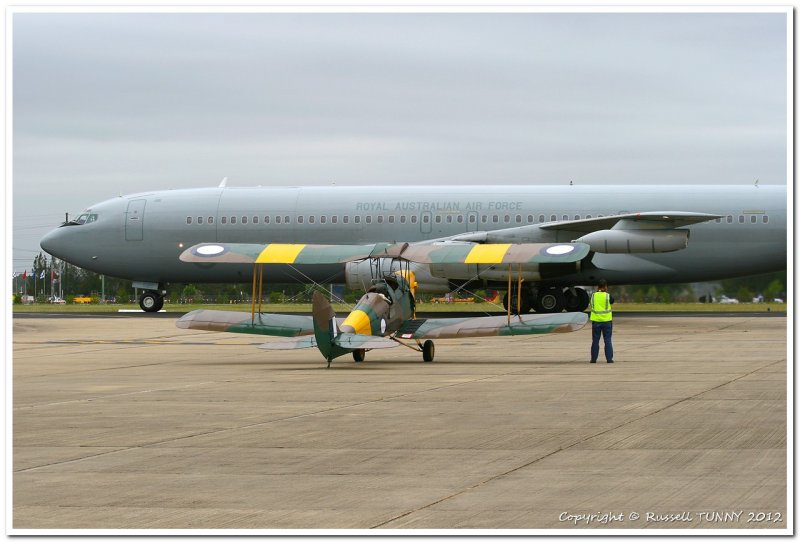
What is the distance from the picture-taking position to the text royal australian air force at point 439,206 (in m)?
42.8

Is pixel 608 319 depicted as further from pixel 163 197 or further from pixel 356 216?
pixel 163 197

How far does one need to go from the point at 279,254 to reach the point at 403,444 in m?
12.8

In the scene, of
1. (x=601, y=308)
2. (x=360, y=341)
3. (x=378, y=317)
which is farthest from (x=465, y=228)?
(x=360, y=341)

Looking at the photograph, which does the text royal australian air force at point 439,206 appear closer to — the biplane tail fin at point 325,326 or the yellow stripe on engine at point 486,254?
the yellow stripe on engine at point 486,254

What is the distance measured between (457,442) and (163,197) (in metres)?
35.2

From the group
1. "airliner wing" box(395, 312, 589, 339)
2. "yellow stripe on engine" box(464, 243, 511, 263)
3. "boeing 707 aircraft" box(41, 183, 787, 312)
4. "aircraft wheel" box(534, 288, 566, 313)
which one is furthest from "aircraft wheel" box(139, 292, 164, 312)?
"airliner wing" box(395, 312, 589, 339)

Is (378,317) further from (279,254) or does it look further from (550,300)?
(550,300)

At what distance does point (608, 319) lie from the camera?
22531 millimetres

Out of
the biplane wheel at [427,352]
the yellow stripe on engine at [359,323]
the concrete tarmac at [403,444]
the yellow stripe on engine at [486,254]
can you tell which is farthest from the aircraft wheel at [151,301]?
the yellow stripe on engine at [359,323]

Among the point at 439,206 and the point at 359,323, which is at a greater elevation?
the point at 439,206

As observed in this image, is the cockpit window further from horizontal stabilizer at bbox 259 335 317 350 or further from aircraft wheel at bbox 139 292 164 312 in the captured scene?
horizontal stabilizer at bbox 259 335 317 350

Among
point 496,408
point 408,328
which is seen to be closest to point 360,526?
point 496,408

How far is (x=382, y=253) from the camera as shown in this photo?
24078 millimetres

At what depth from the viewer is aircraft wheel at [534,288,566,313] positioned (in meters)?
40.8
